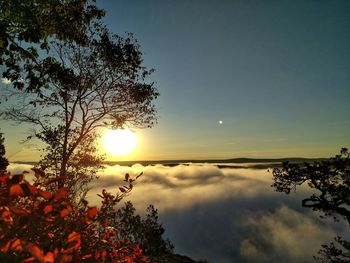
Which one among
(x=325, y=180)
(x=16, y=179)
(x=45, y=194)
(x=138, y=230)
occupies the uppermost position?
(x=16, y=179)

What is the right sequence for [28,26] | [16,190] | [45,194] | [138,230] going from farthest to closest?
[138,230] → [28,26] → [45,194] → [16,190]

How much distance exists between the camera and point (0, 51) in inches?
277

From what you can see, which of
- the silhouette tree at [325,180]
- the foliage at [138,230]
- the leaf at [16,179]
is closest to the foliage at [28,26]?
the leaf at [16,179]

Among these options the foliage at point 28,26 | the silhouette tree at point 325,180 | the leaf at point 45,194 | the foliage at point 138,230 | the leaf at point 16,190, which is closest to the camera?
the leaf at point 16,190

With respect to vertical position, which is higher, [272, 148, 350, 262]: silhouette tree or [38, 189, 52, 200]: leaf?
[38, 189, 52, 200]: leaf

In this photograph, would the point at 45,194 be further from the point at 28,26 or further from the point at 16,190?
the point at 28,26

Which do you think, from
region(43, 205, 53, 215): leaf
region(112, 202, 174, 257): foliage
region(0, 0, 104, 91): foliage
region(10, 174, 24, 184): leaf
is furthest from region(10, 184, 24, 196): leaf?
region(112, 202, 174, 257): foliage

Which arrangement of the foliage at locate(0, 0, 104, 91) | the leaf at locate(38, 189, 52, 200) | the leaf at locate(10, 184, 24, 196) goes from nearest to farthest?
the leaf at locate(10, 184, 24, 196), the leaf at locate(38, 189, 52, 200), the foliage at locate(0, 0, 104, 91)

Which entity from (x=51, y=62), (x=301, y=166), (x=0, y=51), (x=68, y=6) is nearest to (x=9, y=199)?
(x=0, y=51)

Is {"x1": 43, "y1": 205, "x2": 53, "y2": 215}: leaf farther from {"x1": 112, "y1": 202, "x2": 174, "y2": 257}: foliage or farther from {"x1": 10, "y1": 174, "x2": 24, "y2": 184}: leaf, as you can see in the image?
{"x1": 112, "y1": 202, "x2": 174, "y2": 257}: foliage

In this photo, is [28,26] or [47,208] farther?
[28,26]

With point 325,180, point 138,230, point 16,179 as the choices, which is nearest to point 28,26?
point 16,179

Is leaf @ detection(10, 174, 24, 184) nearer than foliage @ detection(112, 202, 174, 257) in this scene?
Yes

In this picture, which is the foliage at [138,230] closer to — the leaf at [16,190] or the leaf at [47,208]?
the leaf at [47,208]
